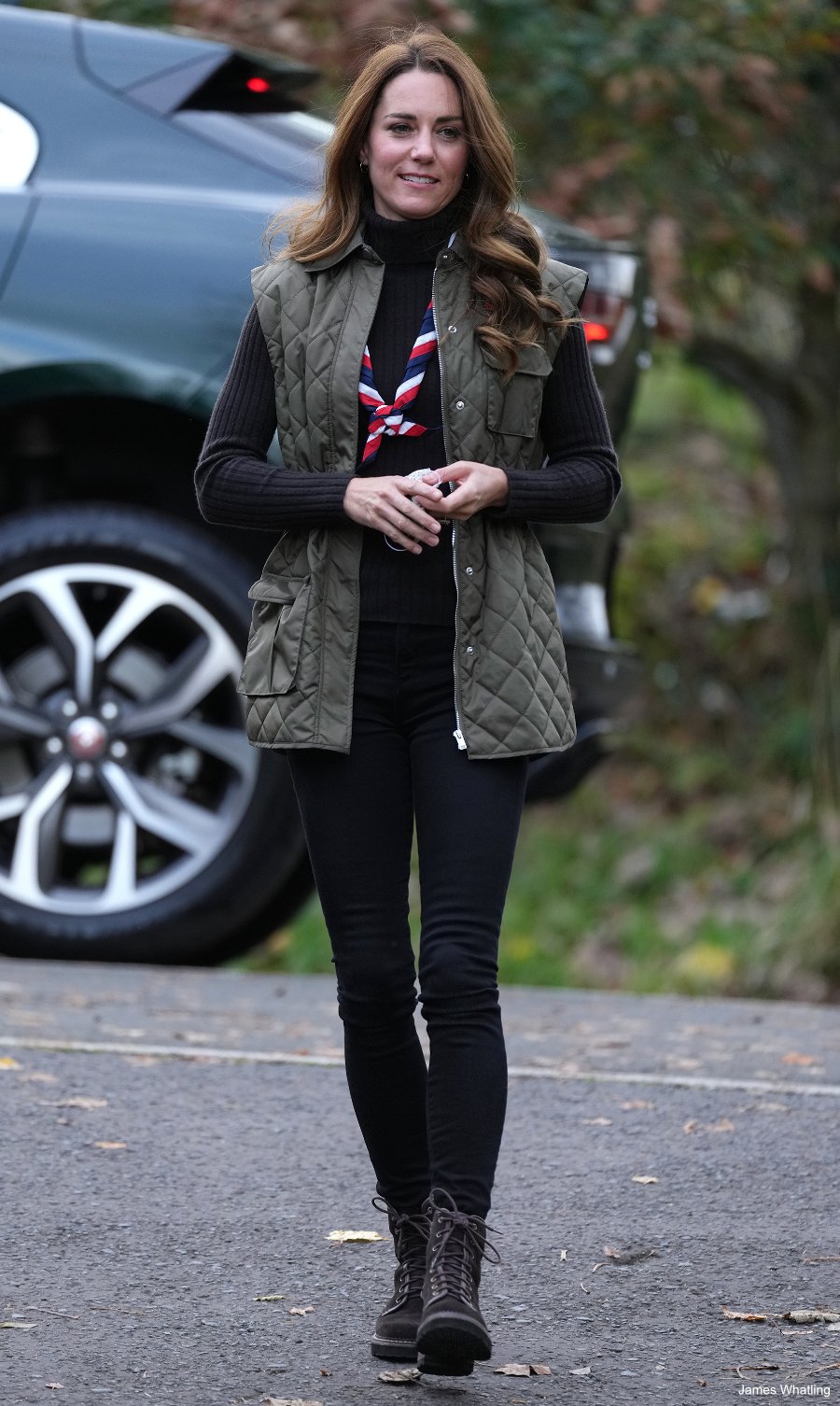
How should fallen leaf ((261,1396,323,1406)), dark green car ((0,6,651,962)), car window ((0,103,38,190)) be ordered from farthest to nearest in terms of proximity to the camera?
car window ((0,103,38,190)), dark green car ((0,6,651,962)), fallen leaf ((261,1396,323,1406))

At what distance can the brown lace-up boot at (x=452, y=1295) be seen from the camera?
2580mm

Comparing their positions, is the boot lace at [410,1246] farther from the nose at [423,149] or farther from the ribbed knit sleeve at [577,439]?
the nose at [423,149]

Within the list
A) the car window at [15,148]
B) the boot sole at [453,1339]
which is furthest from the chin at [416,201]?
the car window at [15,148]

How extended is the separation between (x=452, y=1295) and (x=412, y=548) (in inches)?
38.1

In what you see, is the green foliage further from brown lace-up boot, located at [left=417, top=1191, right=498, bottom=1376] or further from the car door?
brown lace-up boot, located at [left=417, top=1191, right=498, bottom=1376]

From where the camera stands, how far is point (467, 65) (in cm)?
298

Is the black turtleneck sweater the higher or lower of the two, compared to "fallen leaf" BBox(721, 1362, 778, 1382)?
higher

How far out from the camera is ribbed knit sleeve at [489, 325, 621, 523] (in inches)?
116

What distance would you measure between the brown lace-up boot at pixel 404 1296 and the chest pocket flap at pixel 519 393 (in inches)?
43.6

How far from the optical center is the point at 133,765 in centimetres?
515

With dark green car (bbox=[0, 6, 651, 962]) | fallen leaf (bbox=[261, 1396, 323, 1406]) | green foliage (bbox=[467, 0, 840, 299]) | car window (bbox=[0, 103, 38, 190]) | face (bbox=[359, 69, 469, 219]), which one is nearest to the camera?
fallen leaf (bbox=[261, 1396, 323, 1406])

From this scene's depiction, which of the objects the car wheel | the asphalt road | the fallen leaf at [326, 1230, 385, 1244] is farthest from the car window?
the fallen leaf at [326, 1230, 385, 1244]

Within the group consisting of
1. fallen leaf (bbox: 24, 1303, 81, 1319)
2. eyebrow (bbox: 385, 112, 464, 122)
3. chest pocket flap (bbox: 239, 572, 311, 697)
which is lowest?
fallen leaf (bbox: 24, 1303, 81, 1319)

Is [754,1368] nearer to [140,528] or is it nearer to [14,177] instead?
[140,528]
